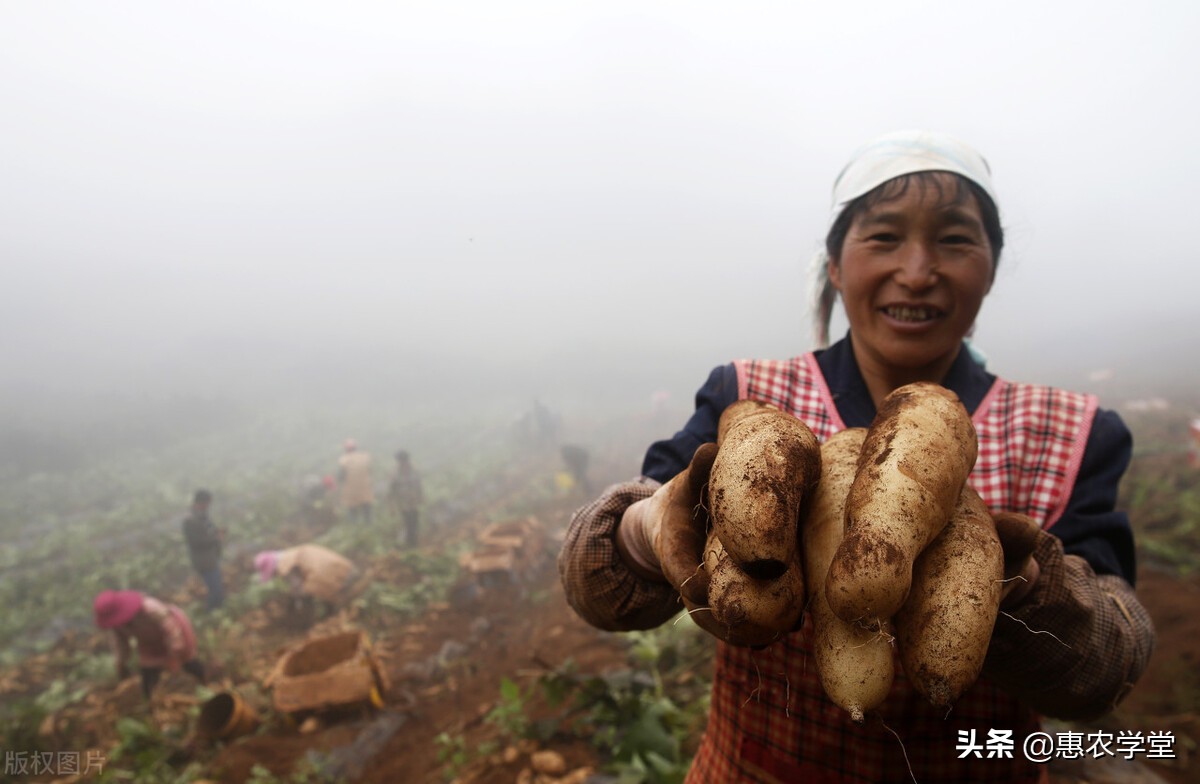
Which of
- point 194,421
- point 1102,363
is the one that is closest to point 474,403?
point 194,421

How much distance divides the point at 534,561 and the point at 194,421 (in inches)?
1030

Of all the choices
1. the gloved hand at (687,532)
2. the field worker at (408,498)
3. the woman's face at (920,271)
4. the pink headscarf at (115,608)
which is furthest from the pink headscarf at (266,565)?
the woman's face at (920,271)

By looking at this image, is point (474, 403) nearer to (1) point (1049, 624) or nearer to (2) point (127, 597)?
(2) point (127, 597)

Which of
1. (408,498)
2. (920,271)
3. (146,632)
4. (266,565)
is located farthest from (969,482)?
(408,498)

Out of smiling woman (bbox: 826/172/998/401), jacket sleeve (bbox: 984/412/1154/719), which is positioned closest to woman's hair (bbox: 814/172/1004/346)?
smiling woman (bbox: 826/172/998/401)

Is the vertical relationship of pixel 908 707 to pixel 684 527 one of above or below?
below

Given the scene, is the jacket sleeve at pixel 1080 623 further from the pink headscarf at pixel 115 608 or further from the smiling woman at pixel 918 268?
the pink headscarf at pixel 115 608

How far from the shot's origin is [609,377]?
172ft

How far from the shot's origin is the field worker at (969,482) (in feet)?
3.21

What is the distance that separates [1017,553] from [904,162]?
841mm

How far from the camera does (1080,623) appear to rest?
946 mm

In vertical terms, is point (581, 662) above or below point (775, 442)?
below

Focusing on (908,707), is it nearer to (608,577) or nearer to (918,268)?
(608,577)

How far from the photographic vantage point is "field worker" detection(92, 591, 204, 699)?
4930 millimetres
